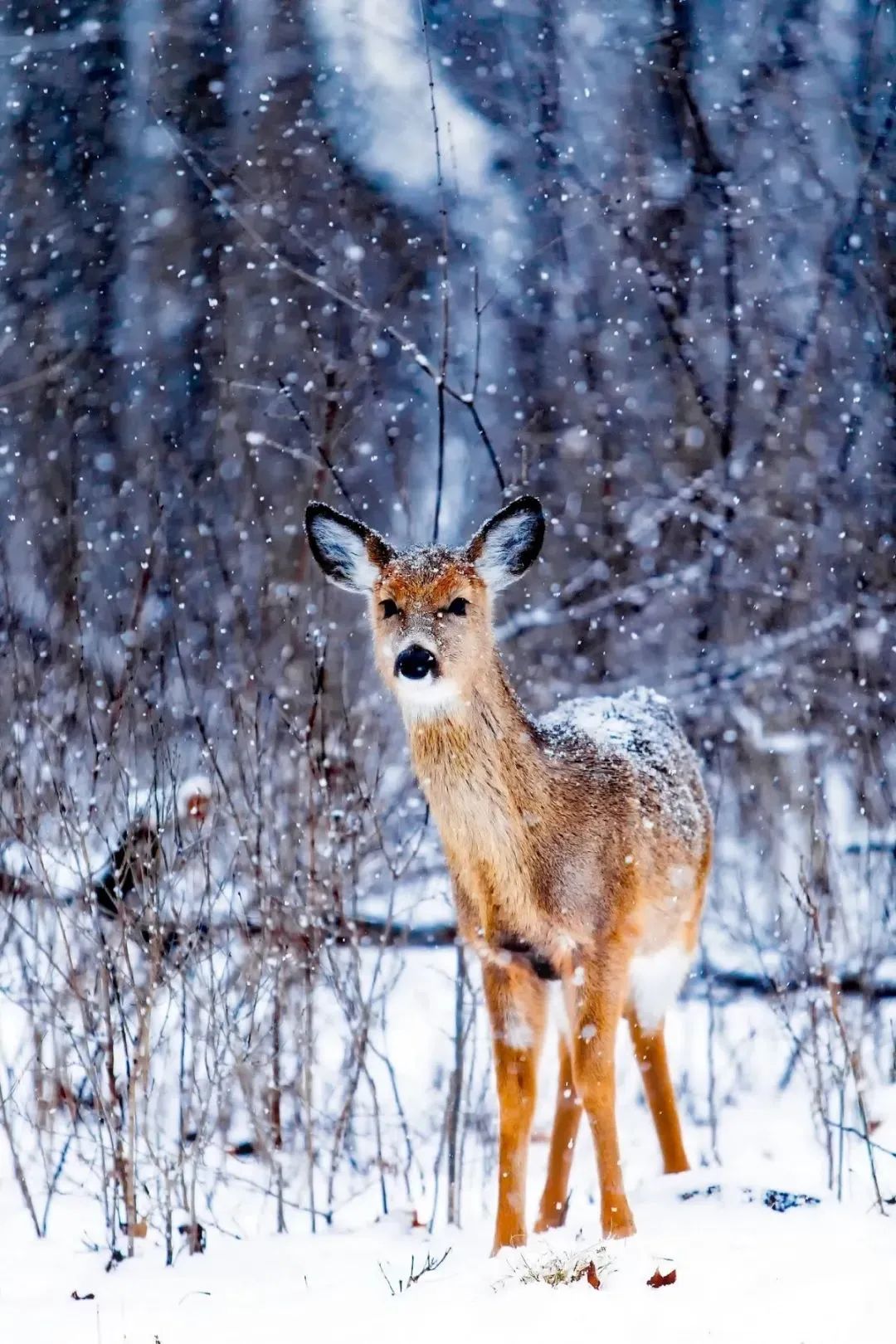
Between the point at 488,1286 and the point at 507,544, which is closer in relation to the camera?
the point at 488,1286

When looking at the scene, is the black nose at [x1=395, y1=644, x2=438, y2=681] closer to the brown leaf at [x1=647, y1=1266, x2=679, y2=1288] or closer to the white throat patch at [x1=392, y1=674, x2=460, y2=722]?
the white throat patch at [x1=392, y1=674, x2=460, y2=722]

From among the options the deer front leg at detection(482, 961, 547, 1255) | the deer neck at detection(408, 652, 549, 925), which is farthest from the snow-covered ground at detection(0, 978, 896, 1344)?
the deer neck at detection(408, 652, 549, 925)

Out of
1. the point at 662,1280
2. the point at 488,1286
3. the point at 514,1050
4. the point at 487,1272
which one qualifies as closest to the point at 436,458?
the point at 514,1050

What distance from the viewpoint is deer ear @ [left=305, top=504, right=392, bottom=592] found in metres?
5.34

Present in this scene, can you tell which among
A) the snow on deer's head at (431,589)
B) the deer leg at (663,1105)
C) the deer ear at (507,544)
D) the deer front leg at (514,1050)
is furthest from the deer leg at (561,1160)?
the deer ear at (507,544)

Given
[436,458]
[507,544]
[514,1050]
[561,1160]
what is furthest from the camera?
[436,458]

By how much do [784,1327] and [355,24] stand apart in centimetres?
1320

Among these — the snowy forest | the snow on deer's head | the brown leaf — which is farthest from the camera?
the snowy forest

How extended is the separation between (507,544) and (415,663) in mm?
832

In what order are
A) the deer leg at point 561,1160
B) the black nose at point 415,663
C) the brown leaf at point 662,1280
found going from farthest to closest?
1. the deer leg at point 561,1160
2. the black nose at point 415,663
3. the brown leaf at point 662,1280

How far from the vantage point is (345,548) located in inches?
214

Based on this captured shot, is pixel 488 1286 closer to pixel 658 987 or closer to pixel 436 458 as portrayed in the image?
pixel 658 987

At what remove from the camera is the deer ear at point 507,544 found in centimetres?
530

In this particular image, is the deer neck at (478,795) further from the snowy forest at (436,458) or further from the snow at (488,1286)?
the snow at (488,1286)
